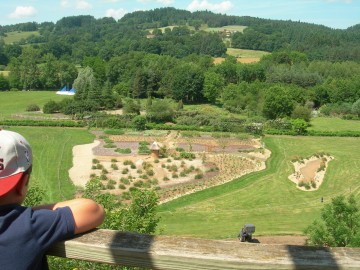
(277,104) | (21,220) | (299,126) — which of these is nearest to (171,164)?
(299,126)

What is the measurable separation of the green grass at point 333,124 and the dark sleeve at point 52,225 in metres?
46.8

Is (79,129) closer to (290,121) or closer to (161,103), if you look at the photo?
(161,103)

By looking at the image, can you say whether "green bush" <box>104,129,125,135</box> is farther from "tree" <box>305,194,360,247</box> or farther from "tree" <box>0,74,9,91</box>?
"tree" <box>0,74,9,91</box>

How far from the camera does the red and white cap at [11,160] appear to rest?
194 centimetres

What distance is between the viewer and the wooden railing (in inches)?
77.3

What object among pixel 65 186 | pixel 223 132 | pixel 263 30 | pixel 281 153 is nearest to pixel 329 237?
pixel 65 186

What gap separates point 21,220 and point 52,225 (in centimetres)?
14

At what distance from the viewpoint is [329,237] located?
14.5 meters

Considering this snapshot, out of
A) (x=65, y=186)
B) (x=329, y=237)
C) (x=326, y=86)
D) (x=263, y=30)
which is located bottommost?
(x=65, y=186)

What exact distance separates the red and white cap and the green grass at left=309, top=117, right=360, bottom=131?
46.9 metres

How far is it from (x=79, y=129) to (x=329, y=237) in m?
33.4

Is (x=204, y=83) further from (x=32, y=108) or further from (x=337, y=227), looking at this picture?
A: (x=337, y=227)

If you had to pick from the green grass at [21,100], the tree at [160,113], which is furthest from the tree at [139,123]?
the green grass at [21,100]

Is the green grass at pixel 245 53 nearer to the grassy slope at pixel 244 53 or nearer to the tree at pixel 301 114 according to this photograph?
the grassy slope at pixel 244 53
